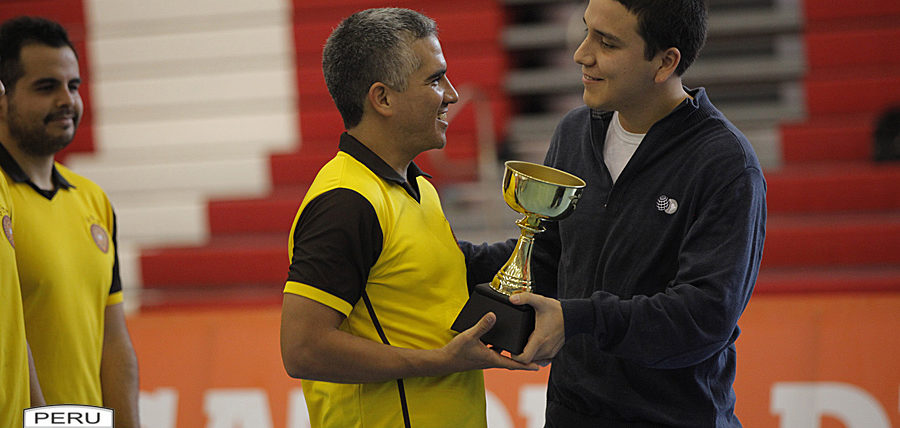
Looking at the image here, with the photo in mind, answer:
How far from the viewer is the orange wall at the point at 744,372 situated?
2.91m

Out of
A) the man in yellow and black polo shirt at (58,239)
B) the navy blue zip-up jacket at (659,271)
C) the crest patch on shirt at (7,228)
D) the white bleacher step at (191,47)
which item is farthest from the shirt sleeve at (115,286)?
the white bleacher step at (191,47)

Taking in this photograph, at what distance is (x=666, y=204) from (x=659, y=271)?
A: 137mm

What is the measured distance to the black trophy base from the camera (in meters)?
1.55

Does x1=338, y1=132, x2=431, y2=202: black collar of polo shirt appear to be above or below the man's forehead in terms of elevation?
below

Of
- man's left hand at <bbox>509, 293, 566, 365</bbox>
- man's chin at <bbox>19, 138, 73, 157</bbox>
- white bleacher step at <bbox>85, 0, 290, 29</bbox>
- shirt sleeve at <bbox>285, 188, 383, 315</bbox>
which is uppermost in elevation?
white bleacher step at <bbox>85, 0, 290, 29</bbox>

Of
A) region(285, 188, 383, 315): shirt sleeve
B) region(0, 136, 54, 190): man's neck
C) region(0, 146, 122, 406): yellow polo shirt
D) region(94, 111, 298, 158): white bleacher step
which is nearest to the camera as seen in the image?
region(285, 188, 383, 315): shirt sleeve

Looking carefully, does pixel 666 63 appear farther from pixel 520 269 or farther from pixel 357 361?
pixel 357 361

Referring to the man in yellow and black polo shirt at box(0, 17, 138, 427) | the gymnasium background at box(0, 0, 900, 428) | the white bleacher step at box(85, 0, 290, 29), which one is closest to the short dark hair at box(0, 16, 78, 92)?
the man in yellow and black polo shirt at box(0, 17, 138, 427)

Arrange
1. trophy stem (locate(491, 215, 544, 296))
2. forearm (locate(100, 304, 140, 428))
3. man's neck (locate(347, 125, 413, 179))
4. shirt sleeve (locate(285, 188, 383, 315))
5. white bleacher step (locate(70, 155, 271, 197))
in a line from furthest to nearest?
1. white bleacher step (locate(70, 155, 271, 197))
2. forearm (locate(100, 304, 140, 428))
3. man's neck (locate(347, 125, 413, 179))
4. trophy stem (locate(491, 215, 544, 296))
5. shirt sleeve (locate(285, 188, 383, 315))

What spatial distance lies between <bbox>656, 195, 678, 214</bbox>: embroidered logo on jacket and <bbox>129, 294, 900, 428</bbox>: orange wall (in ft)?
5.10

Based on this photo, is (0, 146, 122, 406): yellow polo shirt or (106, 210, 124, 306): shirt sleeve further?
(106, 210, 124, 306): shirt sleeve

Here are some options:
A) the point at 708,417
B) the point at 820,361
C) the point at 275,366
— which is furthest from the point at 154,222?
the point at 708,417

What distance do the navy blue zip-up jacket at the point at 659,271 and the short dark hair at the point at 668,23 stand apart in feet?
0.43

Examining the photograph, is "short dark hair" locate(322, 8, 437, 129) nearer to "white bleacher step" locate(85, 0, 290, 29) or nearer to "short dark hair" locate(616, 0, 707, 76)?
"short dark hair" locate(616, 0, 707, 76)
